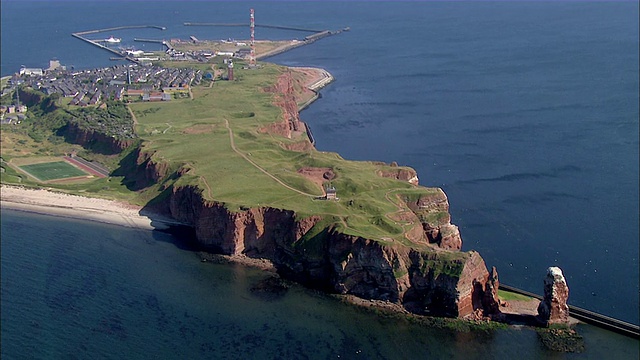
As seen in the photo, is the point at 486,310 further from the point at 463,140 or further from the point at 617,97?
the point at 617,97

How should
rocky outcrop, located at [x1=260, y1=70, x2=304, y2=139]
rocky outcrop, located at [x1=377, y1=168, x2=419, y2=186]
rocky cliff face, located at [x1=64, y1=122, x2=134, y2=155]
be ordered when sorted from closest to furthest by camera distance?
rocky outcrop, located at [x1=377, y1=168, x2=419, y2=186], rocky cliff face, located at [x1=64, y1=122, x2=134, y2=155], rocky outcrop, located at [x1=260, y1=70, x2=304, y2=139]

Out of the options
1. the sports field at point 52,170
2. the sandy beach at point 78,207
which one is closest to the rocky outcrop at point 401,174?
the sandy beach at point 78,207

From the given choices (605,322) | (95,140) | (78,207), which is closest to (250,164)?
(78,207)

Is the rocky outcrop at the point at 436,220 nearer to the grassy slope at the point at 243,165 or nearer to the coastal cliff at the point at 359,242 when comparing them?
the coastal cliff at the point at 359,242

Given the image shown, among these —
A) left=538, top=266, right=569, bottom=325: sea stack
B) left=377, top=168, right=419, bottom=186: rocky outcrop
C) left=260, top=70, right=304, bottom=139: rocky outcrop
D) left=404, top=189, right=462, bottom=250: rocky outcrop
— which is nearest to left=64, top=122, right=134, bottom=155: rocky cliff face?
left=260, top=70, right=304, bottom=139: rocky outcrop

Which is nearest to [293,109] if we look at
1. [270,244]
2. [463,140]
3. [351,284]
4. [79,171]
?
[463,140]

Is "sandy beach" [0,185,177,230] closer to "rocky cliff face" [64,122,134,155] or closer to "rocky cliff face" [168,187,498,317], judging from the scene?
"rocky cliff face" [168,187,498,317]
